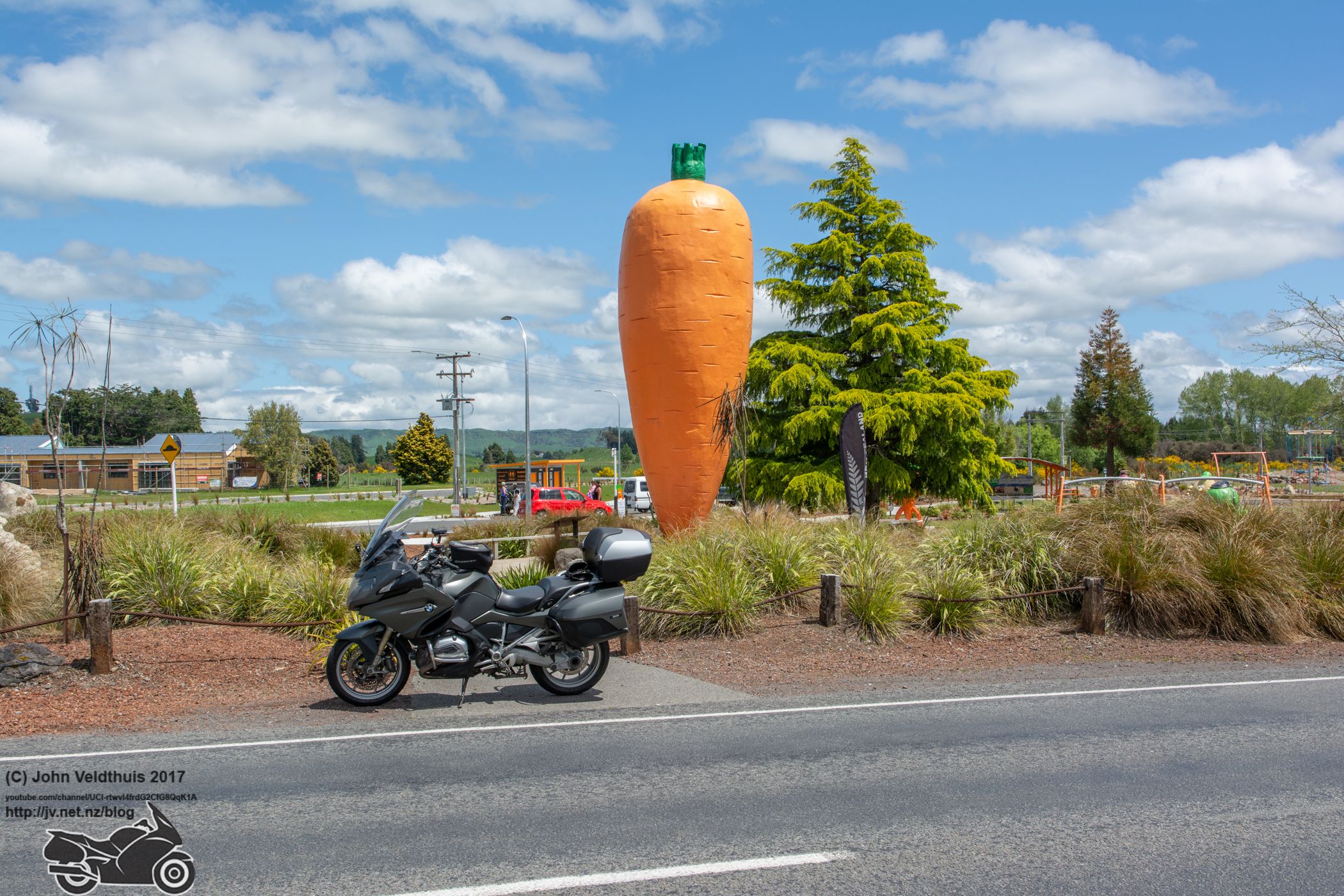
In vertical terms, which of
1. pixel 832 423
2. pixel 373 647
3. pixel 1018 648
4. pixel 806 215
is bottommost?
pixel 1018 648

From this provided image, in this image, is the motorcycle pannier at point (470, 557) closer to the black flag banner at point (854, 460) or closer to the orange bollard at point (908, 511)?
the black flag banner at point (854, 460)

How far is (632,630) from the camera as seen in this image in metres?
8.05

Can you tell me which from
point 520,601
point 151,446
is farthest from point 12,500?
point 151,446

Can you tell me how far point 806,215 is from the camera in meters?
21.6

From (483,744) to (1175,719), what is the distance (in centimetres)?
457

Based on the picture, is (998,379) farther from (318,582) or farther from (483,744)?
(483,744)

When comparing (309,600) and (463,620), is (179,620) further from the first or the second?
(463,620)

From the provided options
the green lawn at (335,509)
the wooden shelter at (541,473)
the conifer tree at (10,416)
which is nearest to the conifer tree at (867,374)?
the green lawn at (335,509)

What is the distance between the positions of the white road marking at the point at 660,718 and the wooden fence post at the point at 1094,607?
184 centimetres

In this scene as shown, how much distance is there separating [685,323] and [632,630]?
19.7ft

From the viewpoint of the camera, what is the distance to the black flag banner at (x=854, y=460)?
12656mm

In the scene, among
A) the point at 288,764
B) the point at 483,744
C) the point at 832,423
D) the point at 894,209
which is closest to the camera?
the point at 288,764

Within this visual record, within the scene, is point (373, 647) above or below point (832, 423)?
below

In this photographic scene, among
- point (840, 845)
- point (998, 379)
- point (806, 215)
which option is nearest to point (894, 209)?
point (806, 215)
